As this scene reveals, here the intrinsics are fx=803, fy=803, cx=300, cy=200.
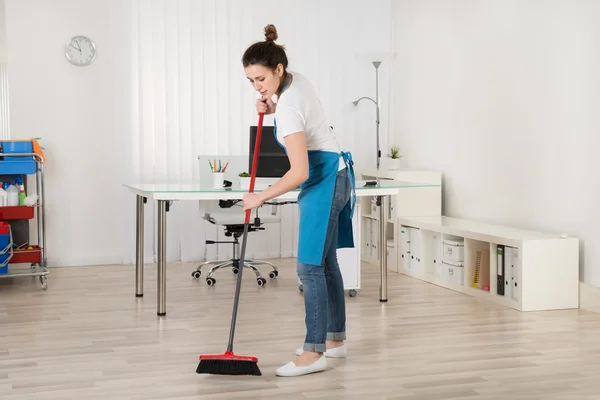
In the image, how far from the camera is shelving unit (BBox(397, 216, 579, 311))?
4.55m

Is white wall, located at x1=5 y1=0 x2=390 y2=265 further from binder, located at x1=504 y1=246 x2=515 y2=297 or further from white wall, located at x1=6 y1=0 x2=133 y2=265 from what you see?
binder, located at x1=504 y1=246 x2=515 y2=297

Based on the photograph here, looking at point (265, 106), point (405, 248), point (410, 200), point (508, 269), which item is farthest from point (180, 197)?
point (410, 200)

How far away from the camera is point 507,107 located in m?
5.36

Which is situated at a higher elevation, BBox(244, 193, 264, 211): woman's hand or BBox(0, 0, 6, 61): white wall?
BBox(0, 0, 6, 61): white wall

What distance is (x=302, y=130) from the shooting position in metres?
3.00

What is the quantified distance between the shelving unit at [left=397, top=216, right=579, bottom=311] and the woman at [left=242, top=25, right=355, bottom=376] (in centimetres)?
162

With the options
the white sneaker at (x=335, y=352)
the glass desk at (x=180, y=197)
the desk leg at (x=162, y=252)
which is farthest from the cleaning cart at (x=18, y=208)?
the white sneaker at (x=335, y=352)

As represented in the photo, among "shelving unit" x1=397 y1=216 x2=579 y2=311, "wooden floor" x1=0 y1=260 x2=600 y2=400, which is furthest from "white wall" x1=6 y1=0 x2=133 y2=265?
"shelving unit" x1=397 y1=216 x2=579 y2=311

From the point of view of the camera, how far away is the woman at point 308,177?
3.00 m

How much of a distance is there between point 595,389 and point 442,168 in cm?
334

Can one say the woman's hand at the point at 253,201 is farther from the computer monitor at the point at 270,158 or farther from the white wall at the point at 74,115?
the white wall at the point at 74,115

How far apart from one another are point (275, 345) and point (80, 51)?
3.45 m

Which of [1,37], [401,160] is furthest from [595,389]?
[1,37]

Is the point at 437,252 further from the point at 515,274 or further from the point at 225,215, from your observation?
the point at 225,215
